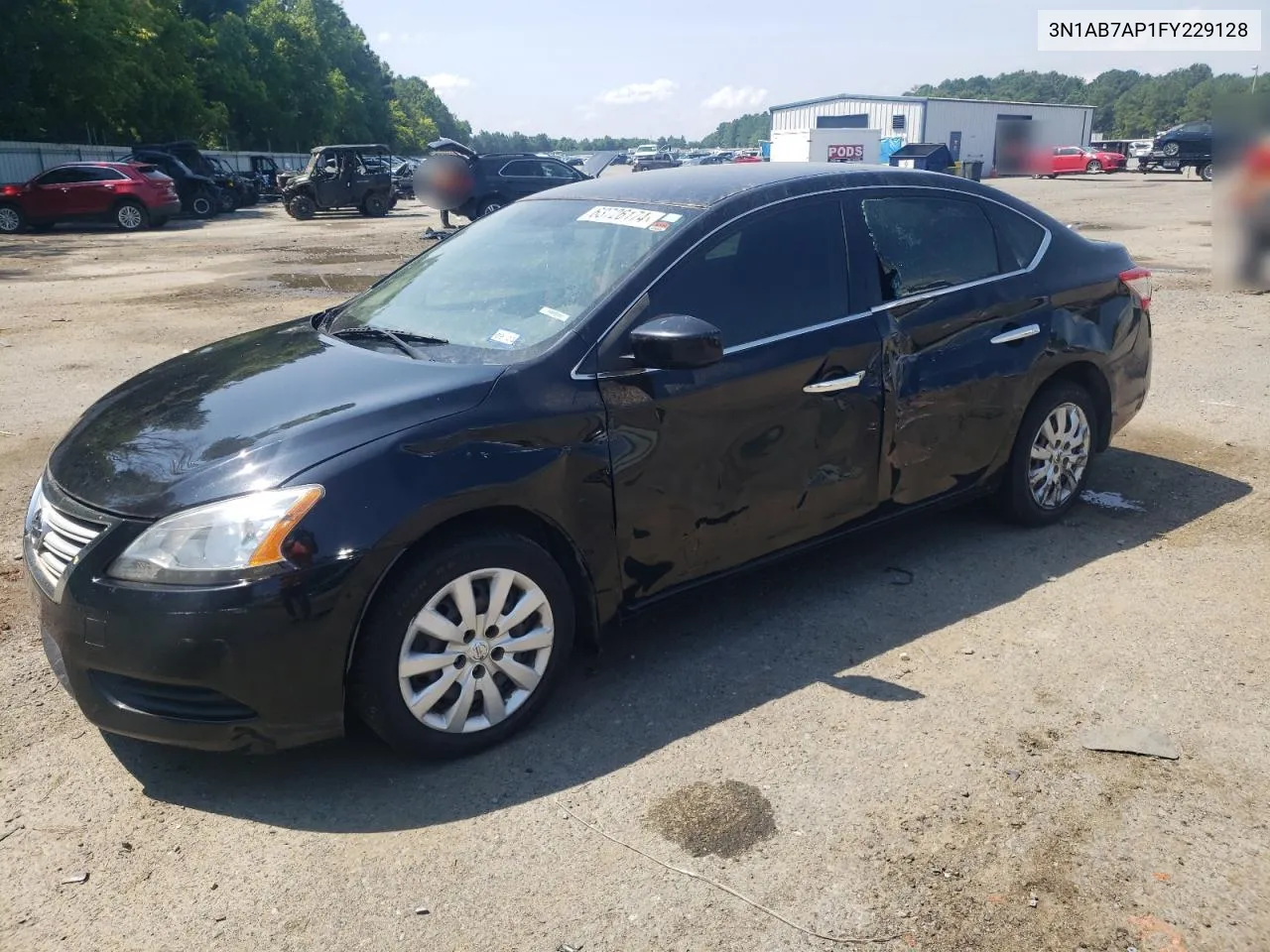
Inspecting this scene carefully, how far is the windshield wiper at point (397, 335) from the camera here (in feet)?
12.6

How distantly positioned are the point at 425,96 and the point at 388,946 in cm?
16216

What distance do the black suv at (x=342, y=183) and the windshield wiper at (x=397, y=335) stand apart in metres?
27.2

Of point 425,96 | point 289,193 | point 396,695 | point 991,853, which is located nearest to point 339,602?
point 396,695

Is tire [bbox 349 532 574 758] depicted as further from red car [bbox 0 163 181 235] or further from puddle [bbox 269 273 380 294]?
red car [bbox 0 163 181 235]

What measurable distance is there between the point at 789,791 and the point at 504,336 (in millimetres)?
1807

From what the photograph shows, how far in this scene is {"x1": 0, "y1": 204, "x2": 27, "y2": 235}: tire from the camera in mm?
24594

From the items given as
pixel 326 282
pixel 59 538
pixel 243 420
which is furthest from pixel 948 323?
pixel 326 282

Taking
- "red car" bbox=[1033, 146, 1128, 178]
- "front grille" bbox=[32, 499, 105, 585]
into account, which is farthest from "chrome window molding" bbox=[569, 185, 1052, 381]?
"red car" bbox=[1033, 146, 1128, 178]

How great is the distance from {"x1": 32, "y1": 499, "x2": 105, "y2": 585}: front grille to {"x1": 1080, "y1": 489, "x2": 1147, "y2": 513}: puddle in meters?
4.72

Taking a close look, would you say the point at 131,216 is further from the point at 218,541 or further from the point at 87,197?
the point at 218,541

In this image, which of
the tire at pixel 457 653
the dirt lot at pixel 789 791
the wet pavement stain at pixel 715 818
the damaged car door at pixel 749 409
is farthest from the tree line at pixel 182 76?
the wet pavement stain at pixel 715 818

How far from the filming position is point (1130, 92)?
36.6 metres

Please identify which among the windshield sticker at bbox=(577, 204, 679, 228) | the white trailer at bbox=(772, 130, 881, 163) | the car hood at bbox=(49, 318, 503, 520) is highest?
the white trailer at bbox=(772, 130, 881, 163)

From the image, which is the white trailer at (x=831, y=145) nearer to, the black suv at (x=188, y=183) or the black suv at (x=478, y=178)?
the black suv at (x=188, y=183)
